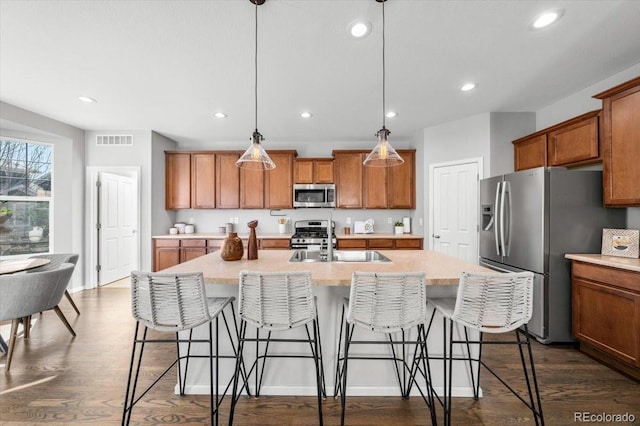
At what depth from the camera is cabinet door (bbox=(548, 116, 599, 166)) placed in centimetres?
267

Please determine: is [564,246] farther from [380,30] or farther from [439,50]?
[380,30]

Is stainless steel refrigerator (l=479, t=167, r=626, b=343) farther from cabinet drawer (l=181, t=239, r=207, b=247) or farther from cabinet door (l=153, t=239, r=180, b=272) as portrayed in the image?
cabinet door (l=153, t=239, r=180, b=272)

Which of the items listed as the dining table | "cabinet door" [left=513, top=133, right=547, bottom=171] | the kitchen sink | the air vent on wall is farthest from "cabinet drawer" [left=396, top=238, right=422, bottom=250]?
the air vent on wall

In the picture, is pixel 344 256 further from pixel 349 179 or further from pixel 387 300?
pixel 349 179

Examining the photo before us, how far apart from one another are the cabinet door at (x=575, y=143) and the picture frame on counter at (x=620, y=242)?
73cm

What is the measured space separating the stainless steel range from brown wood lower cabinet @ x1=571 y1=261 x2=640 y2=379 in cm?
268

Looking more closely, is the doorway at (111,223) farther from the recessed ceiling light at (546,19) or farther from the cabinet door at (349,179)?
the recessed ceiling light at (546,19)

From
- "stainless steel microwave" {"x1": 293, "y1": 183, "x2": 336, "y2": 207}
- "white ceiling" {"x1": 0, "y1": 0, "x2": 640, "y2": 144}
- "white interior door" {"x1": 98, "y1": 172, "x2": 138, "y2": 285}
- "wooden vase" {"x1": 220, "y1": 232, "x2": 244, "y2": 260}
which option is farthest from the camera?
"stainless steel microwave" {"x1": 293, "y1": 183, "x2": 336, "y2": 207}

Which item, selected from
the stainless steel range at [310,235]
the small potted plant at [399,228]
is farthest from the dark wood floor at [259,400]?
the small potted plant at [399,228]

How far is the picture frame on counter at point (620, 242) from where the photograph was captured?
2377mm

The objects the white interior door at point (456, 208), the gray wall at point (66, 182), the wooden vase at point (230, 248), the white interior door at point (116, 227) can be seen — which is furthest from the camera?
the white interior door at point (116, 227)

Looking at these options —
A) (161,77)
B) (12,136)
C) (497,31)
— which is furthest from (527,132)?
(12,136)

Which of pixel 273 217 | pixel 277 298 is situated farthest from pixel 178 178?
pixel 277 298

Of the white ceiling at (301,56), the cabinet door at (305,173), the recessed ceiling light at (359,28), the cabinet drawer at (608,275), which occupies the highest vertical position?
the white ceiling at (301,56)
